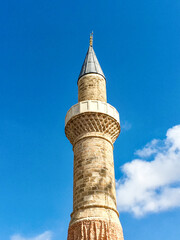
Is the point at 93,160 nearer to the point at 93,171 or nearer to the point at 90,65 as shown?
the point at 93,171

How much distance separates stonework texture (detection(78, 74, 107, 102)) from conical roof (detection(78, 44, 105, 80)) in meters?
0.29

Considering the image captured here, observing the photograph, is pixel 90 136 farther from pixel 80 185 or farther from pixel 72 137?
pixel 80 185

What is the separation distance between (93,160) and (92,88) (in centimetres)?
352

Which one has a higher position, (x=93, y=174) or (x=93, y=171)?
(x=93, y=171)

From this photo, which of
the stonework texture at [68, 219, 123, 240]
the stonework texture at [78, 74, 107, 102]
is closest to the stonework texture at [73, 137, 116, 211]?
the stonework texture at [68, 219, 123, 240]

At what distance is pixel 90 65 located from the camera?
13523 mm

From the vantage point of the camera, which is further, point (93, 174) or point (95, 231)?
point (93, 174)

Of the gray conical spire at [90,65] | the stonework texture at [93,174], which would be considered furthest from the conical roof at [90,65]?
the stonework texture at [93,174]

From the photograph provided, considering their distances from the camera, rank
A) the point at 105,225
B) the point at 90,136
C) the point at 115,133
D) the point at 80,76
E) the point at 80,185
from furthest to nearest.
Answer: the point at 80,76 < the point at 115,133 < the point at 90,136 < the point at 80,185 < the point at 105,225

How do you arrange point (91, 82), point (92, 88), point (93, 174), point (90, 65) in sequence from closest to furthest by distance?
point (93, 174)
point (92, 88)
point (91, 82)
point (90, 65)

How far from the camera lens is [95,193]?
9.23 m

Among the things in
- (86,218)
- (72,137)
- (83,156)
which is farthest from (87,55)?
(86,218)

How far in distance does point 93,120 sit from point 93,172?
218 cm

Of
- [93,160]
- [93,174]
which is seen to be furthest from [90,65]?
[93,174]
